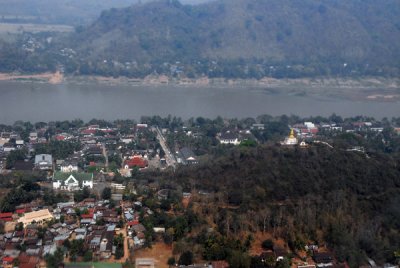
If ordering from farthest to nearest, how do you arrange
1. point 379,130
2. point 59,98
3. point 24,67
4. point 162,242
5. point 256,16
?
point 256,16, point 24,67, point 59,98, point 379,130, point 162,242

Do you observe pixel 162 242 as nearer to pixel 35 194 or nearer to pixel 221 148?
pixel 35 194

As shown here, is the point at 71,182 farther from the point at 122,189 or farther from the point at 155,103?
the point at 155,103

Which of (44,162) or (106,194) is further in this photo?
(44,162)

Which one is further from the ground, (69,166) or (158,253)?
(69,166)

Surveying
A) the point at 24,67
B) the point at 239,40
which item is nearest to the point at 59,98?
the point at 24,67

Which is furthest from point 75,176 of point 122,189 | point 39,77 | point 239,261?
point 39,77

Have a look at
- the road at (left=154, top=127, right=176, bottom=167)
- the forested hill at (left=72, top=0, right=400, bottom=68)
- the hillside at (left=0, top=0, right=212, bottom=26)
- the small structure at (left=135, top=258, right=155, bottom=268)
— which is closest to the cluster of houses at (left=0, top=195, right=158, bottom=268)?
the small structure at (left=135, top=258, right=155, bottom=268)
